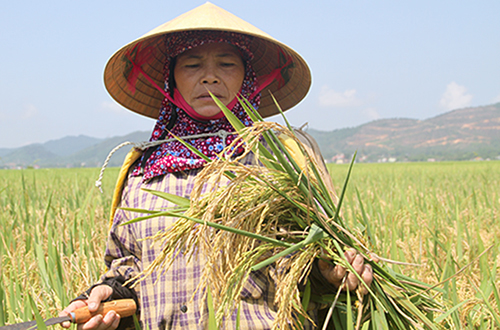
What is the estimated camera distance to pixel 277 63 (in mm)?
1729

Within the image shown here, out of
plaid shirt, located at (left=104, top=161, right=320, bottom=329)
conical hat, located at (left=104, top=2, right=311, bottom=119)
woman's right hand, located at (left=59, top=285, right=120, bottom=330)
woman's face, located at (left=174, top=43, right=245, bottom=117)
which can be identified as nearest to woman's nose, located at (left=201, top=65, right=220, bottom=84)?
woman's face, located at (left=174, top=43, right=245, bottom=117)

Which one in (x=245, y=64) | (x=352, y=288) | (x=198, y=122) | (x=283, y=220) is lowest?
(x=352, y=288)

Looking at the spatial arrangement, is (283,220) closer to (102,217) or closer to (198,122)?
(198,122)

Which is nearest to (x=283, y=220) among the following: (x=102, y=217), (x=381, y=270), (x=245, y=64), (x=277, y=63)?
(x=381, y=270)

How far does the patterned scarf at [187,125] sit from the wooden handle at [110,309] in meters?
0.44

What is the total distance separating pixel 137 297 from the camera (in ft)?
4.17

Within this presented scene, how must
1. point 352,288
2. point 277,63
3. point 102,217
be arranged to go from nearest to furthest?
point 352,288 → point 277,63 → point 102,217

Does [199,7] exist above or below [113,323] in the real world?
above

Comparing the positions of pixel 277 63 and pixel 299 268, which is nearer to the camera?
pixel 299 268

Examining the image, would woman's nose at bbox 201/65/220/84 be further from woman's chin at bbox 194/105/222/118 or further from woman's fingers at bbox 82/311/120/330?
woman's fingers at bbox 82/311/120/330

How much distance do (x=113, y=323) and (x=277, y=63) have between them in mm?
1236

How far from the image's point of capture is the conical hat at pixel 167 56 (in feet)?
4.55

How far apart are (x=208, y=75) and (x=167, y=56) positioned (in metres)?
0.31

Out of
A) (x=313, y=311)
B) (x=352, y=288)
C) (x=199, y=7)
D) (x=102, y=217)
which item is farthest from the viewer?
(x=102, y=217)
